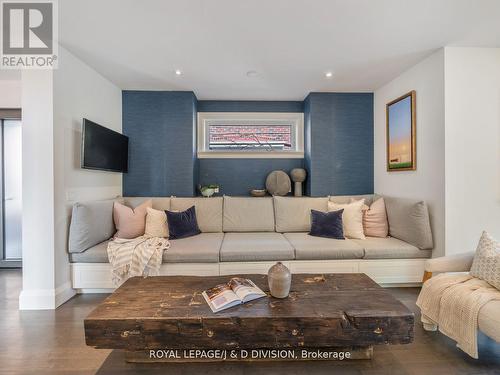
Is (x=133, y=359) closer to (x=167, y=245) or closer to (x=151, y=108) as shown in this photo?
(x=167, y=245)

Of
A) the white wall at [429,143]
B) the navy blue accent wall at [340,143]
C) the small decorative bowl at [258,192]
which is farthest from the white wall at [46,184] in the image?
the white wall at [429,143]

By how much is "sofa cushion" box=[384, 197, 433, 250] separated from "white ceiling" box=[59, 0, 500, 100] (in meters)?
1.59

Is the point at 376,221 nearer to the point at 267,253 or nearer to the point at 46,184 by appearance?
the point at 267,253

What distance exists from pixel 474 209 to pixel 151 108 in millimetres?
4073

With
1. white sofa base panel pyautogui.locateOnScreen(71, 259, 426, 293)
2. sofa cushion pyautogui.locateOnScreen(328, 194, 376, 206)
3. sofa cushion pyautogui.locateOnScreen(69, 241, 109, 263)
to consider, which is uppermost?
sofa cushion pyautogui.locateOnScreen(328, 194, 376, 206)

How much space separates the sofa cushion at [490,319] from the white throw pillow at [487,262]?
0.26 meters

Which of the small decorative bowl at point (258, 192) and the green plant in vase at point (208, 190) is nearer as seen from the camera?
the green plant in vase at point (208, 190)

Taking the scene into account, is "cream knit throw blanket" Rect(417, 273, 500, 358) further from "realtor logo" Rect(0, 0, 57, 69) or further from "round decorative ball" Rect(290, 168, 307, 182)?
"realtor logo" Rect(0, 0, 57, 69)

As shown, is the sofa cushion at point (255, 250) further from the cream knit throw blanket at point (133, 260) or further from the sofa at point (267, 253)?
the cream knit throw blanket at point (133, 260)

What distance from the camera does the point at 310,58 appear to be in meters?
2.70

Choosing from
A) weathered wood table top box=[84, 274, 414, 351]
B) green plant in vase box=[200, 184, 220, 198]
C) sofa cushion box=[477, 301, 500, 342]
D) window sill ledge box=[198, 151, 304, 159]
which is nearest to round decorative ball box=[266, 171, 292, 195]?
window sill ledge box=[198, 151, 304, 159]

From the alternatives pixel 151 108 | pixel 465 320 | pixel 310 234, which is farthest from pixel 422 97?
pixel 151 108

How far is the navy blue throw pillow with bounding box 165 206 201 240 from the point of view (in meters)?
2.97

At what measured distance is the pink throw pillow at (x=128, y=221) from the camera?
2.92 meters
